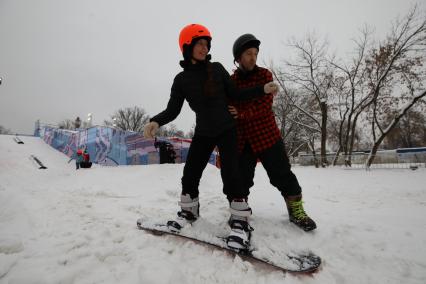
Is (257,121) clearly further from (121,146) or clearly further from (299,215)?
(121,146)

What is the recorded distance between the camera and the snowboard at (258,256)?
1.52 meters

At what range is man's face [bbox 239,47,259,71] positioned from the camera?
2.48m

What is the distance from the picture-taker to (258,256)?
1.62m

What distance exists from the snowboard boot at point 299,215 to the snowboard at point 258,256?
0.46m

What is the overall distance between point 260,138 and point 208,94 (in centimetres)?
72

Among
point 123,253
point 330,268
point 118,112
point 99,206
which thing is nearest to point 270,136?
point 330,268

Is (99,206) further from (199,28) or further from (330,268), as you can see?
(330,268)

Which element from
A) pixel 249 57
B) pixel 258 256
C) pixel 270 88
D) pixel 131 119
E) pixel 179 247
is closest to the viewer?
pixel 258 256

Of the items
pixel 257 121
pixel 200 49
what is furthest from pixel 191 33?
pixel 257 121

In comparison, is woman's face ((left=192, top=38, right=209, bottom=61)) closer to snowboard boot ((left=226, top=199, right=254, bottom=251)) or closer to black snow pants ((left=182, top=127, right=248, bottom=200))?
black snow pants ((left=182, top=127, right=248, bottom=200))

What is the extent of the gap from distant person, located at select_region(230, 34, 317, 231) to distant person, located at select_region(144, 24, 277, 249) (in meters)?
0.21

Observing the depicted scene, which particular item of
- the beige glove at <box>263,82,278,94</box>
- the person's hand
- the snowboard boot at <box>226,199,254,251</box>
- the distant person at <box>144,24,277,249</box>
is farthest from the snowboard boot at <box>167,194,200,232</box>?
the beige glove at <box>263,82,278,94</box>

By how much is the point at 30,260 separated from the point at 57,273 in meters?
0.29

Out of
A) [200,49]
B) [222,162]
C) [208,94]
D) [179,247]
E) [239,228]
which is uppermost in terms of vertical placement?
[200,49]
